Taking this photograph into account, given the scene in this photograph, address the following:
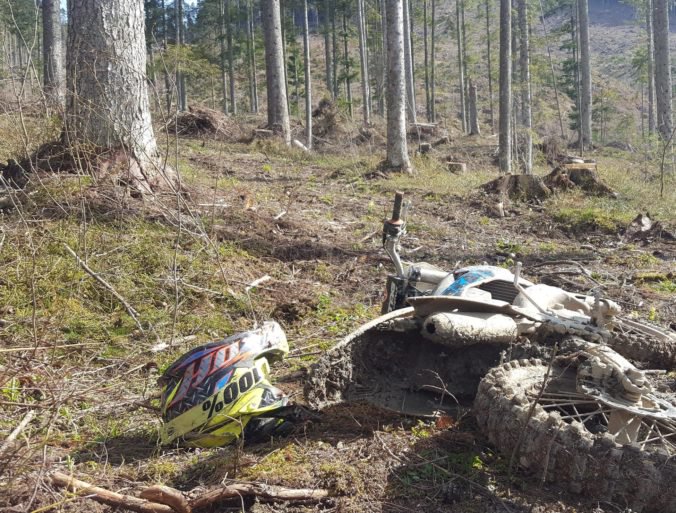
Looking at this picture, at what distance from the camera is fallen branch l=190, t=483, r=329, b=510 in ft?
7.99

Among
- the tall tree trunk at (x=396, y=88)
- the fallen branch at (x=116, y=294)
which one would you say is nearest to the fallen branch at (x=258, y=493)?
the fallen branch at (x=116, y=294)

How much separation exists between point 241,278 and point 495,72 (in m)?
34.0

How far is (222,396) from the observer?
296 cm

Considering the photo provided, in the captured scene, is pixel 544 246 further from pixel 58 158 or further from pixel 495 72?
pixel 495 72

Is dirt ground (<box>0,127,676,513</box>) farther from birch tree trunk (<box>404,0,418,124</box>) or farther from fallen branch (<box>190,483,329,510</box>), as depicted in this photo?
birch tree trunk (<box>404,0,418,124</box>)

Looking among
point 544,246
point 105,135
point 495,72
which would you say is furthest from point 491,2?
point 105,135

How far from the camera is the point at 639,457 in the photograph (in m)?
2.24

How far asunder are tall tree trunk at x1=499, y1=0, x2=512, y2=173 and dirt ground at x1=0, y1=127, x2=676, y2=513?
4.95 meters

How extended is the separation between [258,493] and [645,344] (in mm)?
2421

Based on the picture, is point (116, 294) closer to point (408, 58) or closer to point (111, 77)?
point (111, 77)

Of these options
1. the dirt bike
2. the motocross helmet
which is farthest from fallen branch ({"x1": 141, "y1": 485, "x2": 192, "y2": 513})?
the dirt bike

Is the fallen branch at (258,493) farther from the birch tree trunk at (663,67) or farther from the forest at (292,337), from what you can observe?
the birch tree trunk at (663,67)

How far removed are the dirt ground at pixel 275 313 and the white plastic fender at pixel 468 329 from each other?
1.49 ft

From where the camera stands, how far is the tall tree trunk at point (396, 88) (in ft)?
41.6
